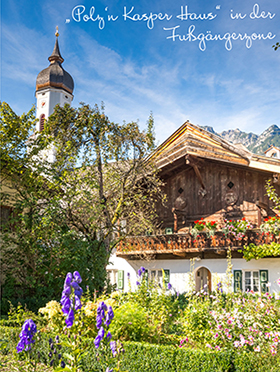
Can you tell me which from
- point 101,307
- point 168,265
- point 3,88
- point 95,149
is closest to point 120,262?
point 168,265

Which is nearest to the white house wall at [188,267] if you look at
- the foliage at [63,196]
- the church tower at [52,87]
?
the foliage at [63,196]

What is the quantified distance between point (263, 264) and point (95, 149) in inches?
329

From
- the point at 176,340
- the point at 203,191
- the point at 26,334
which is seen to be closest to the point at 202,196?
→ the point at 203,191

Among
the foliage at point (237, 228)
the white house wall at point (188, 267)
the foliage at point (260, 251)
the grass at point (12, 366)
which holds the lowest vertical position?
the grass at point (12, 366)

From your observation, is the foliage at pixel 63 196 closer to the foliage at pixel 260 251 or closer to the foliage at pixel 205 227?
the foliage at pixel 205 227

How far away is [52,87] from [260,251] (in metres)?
36.5

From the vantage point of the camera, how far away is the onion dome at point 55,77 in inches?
1751

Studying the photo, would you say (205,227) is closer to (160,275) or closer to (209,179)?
(209,179)

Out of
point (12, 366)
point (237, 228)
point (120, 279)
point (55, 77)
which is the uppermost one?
point (55, 77)

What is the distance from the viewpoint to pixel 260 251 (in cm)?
1462

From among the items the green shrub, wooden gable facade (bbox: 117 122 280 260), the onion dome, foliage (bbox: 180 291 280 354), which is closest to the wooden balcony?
wooden gable facade (bbox: 117 122 280 260)

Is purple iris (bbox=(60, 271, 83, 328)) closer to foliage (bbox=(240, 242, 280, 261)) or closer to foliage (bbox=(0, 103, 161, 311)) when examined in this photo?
foliage (bbox=(0, 103, 161, 311))

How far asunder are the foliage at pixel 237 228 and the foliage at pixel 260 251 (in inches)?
21.4

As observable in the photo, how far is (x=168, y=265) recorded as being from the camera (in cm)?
1814
